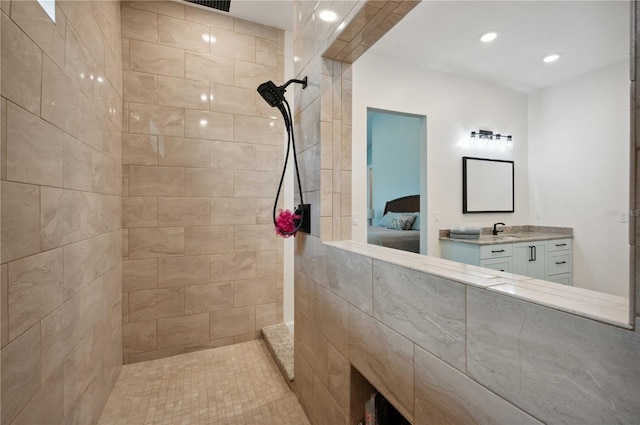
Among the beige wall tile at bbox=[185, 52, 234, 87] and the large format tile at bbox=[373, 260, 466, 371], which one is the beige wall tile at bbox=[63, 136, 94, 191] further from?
the large format tile at bbox=[373, 260, 466, 371]

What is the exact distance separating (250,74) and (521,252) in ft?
12.0

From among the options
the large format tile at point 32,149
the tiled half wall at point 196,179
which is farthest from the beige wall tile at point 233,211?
the large format tile at point 32,149

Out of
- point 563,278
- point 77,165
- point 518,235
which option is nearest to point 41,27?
point 77,165

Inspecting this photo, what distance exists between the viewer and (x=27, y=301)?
1014 mm

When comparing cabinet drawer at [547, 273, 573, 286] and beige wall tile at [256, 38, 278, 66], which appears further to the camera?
cabinet drawer at [547, 273, 573, 286]

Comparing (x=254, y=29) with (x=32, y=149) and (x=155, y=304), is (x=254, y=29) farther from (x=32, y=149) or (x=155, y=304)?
(x=155, y=304)

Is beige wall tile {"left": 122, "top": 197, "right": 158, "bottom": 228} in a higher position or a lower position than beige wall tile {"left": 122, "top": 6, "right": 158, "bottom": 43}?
lower

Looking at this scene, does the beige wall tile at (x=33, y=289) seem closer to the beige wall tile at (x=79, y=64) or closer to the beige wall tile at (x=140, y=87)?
the beige wall tile at (x=79, y=64)

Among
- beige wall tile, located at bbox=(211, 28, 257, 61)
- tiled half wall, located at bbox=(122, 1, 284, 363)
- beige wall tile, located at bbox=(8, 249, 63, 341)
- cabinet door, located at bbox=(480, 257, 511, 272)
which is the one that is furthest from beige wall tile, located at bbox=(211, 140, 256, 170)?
cabinet door, located at bbox=(480, 257, 511, 272)

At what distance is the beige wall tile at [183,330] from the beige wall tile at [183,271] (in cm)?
32

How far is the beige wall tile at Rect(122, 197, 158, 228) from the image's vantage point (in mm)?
2299

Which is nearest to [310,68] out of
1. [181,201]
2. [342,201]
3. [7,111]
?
[342,201]

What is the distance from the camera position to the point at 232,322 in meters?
2.63

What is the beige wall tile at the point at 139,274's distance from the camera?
231 centimetres
